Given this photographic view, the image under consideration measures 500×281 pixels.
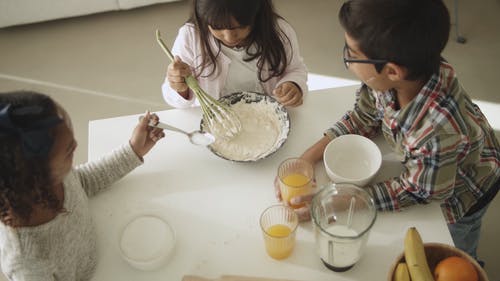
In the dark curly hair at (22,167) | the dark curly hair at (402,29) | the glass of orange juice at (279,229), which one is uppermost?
the dark curly hair at (402,29)

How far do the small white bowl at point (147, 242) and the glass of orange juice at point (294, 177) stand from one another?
0.91 feet

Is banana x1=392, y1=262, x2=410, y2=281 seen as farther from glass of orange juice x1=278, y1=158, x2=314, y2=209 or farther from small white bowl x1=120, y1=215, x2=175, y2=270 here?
small white bowl x1=120, y1=215, x2=175, y2=270

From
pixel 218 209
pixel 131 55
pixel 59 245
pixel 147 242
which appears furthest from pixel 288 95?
pixel 131 55

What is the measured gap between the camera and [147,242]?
3.61ft

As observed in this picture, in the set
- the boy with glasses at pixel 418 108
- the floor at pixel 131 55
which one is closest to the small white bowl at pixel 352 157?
the boy with glasses at pixel 418 108

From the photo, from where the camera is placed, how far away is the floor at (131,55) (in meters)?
2.49

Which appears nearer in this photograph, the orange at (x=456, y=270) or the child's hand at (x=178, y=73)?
the orange at (x=456, y=270)

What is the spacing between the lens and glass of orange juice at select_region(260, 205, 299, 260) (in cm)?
103

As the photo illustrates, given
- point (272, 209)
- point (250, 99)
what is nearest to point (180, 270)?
point (272, 209)

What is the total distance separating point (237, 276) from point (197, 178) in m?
0.31

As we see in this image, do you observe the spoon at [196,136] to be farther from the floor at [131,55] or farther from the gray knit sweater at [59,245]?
the floor at [131,55]

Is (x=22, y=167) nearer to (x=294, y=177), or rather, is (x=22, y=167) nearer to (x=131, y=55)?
(x=294, y=177)

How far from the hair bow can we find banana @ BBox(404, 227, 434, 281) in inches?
27.7

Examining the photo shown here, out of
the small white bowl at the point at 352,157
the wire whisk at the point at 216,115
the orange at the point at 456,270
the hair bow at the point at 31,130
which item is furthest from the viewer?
the wire whisk at the point at 216,115
